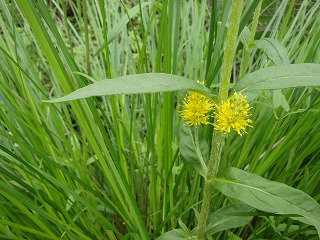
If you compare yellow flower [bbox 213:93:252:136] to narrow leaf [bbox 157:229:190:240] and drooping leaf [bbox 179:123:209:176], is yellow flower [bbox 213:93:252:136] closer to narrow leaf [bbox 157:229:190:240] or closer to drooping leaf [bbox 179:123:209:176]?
drooping leaf [bbox 179:123:209:176]

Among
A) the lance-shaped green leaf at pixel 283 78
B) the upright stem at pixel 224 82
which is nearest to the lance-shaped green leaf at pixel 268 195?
the upright stem at pixel 224 82

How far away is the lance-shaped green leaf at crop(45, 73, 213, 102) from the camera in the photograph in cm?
46

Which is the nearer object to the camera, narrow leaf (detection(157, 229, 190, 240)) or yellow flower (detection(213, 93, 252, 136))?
yellow flower (detection(213, 93, 252, 136))

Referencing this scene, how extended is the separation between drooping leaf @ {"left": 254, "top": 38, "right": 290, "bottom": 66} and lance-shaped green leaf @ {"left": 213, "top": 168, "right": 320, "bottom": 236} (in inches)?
7.9

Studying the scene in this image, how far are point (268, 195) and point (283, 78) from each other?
0.52 ft

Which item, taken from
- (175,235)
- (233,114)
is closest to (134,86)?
(233,114)

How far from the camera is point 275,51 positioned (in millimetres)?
696

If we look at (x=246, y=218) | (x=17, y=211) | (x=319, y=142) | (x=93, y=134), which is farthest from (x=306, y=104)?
(x=17, y=211)

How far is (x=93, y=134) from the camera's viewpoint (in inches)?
29.0

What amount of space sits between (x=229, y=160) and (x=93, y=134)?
1.26 feet

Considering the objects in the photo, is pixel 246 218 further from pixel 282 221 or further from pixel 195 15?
pixel 195 15

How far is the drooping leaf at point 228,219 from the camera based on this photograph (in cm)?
68

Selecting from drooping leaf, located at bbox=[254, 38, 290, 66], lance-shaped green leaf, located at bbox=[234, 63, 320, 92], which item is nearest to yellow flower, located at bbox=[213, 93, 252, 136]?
lance-shaped green leaf, located at bbox=[234, 63, 320, 92]

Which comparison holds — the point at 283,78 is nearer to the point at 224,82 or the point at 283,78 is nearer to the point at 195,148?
the point at 224,82
